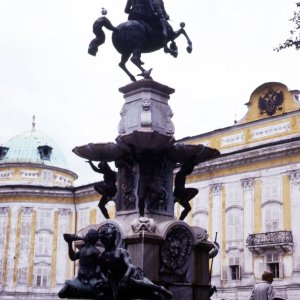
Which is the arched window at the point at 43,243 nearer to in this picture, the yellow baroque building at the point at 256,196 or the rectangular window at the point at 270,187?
the yellow baroque building at the point at 256,196

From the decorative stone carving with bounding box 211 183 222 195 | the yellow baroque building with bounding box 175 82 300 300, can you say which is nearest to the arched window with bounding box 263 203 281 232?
the yellow baroque building with bounding box 175 82 300 300

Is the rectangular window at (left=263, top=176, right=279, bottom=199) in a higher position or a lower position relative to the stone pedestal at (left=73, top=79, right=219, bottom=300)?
higher

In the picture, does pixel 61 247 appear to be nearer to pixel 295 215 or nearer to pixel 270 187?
pixel 270 187

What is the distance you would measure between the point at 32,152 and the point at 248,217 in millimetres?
28133

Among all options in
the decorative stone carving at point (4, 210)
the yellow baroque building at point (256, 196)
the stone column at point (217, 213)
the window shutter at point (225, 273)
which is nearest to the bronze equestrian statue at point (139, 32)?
the yellow baroque building at point (256, 196)

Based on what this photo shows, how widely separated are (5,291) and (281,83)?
27.5 m

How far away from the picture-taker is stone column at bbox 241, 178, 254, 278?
122 feet

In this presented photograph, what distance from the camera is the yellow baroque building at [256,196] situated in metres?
35.7

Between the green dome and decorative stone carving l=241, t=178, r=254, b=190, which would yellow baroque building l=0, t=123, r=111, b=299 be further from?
decorative stone carving l=241, t=178, r=254, b=190

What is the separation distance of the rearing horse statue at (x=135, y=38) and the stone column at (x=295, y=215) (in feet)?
80.3

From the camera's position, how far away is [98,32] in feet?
40.6

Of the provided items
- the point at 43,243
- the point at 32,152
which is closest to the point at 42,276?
the point at 43,243

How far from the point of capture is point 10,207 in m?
51.6

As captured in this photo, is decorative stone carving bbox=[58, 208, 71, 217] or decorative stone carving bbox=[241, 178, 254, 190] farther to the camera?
decorative stone carving bbox=[58, 208, 71, 217]
